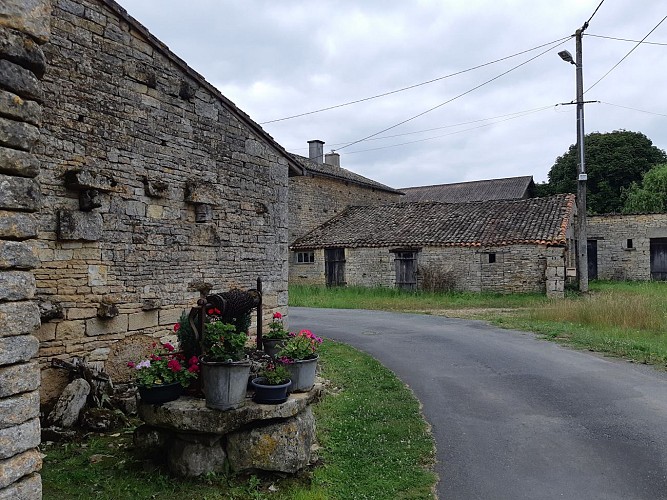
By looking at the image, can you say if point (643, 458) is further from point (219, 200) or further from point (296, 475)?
point (219, 200)

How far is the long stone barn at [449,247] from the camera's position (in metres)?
20.6

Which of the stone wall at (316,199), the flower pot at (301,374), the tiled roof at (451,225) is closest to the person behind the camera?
the flower pot at (301,374)

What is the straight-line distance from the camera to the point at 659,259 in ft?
90.7

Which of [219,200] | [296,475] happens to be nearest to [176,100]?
[219,200]

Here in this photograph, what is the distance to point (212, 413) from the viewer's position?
182 inches

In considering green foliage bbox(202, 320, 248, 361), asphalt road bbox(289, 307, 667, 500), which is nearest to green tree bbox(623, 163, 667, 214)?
asphalt road bbox(289, 307, 667, 500)

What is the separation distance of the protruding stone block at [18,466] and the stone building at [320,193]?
76.5ft

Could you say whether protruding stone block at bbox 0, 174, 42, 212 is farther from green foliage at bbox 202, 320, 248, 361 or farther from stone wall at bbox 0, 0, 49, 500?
green foliage at bbox 202, 320, 248, 361

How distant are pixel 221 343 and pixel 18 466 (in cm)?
219

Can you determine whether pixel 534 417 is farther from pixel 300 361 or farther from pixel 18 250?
pixel 18 250

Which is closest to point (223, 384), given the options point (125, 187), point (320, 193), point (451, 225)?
point (125, 187)

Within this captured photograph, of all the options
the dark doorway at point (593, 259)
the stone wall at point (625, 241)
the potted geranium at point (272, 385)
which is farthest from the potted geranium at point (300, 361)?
the dark doorway at point (593, 259)

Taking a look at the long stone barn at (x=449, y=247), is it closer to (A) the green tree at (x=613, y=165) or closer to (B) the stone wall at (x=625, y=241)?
(B) the stone wall at (x=625, y=241)

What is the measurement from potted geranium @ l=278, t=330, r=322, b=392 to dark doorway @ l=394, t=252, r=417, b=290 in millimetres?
18103
